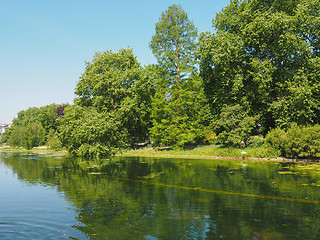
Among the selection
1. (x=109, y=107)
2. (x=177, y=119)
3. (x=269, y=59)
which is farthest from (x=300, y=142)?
(x=109, y=107)

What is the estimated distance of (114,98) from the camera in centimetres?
4388

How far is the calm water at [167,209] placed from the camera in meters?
6.88

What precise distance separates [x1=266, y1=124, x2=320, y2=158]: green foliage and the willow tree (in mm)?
13763

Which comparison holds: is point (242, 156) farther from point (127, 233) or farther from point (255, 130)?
point (127, 233)

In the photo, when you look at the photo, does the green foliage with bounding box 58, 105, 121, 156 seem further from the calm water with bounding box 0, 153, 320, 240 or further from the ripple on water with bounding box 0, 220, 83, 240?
the ripple on water with bounding box 0, 220, 83, 240

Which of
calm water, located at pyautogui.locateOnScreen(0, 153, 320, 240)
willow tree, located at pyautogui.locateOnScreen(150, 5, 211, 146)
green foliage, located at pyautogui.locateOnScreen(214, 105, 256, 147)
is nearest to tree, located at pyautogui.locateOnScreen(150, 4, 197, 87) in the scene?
willow tree, located at pyautogui.locateOnScreen(150, 5, 211, 146)

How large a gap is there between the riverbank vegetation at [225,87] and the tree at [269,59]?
117 mm

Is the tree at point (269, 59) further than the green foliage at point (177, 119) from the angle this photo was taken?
No

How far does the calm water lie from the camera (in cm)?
688

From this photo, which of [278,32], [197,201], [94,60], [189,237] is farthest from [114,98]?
[189,237]

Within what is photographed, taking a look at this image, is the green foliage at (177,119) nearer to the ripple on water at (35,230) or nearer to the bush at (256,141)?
the bush at (256,141)

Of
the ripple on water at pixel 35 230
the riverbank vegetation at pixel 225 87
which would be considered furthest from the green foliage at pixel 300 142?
the ripple on water at pixel 35 230

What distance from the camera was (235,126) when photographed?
99.8ft

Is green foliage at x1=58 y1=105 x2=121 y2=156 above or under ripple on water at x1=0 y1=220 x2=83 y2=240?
above
